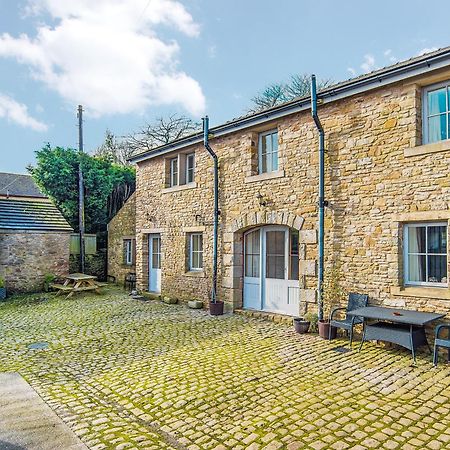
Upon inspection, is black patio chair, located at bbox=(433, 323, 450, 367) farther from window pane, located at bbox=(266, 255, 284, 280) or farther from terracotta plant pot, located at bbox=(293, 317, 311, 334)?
window pane, located at bbox=(266, 255, 284, 280)

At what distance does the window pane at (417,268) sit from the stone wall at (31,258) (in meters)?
12.6

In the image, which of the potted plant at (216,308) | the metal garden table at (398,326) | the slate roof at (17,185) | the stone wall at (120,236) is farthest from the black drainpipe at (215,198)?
the slate roof at (17,185)

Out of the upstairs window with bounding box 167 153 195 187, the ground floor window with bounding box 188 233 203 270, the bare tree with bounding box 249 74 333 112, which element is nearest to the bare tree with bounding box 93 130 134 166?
the bare tree with bounding box 249 74 333 112

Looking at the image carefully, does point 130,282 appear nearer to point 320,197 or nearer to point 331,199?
point 320,197

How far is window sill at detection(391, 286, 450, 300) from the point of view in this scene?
6.30m

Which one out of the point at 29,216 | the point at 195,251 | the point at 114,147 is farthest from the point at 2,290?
the point at 114,147

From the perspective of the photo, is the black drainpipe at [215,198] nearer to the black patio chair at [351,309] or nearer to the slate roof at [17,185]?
the black patio chair at [351,309]

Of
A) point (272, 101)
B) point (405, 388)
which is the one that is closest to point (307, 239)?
point (405, 388)

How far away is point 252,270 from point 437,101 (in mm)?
5652

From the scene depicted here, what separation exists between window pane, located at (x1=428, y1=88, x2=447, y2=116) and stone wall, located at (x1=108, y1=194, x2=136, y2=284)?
12004 millimetres

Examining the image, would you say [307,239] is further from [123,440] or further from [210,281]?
[123,440]

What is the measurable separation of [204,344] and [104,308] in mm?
5152

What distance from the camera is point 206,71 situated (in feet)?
33.4

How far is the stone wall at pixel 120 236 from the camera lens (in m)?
16.0
